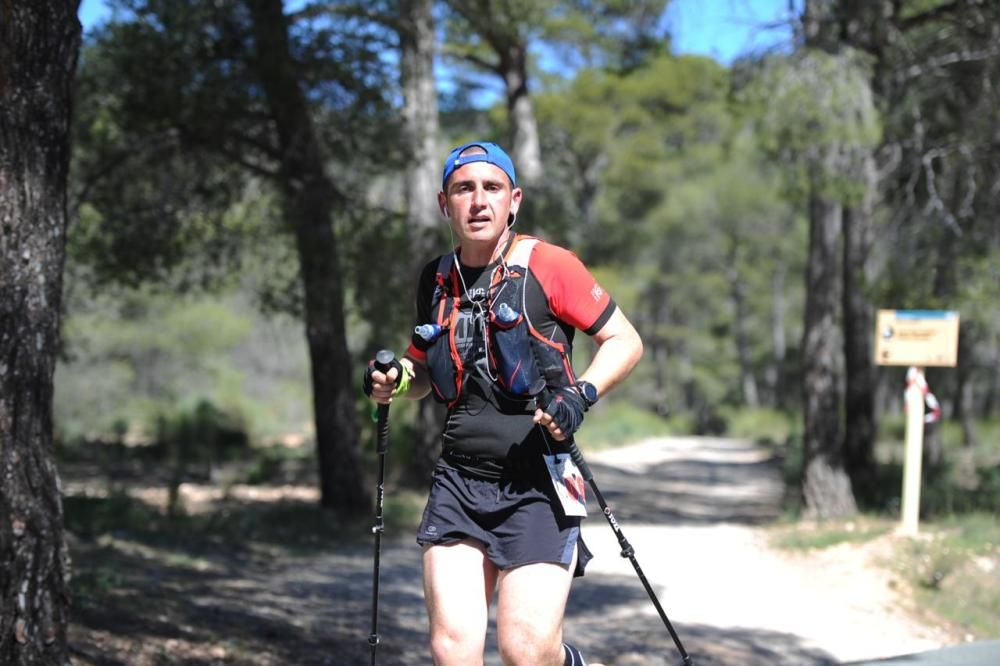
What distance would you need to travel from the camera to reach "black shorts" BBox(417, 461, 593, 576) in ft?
9.94

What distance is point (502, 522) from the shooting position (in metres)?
3.08

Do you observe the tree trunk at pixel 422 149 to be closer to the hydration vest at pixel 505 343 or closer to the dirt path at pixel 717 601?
the dirt path at pixel 717 601

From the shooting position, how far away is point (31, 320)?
4.10m

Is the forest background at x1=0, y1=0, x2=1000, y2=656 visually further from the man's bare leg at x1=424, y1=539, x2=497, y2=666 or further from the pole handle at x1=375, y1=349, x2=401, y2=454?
the man's bare leg at x1=424, y1=539, x2=497, y2=666

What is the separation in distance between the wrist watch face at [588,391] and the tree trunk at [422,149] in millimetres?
9427

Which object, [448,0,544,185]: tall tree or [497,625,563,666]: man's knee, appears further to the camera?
[448,0,544,185]: tall tree

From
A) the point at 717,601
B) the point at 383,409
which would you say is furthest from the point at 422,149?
the point at 383,409

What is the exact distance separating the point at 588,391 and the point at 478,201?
668 millimetres

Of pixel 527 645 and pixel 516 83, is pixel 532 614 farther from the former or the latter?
pixel 516 83

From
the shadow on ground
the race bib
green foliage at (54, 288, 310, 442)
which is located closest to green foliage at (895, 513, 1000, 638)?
the shadow on ground

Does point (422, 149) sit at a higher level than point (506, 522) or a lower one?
higher

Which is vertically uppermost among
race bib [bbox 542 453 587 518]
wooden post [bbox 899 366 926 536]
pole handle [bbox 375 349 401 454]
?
pole handle [bbox 375 349 401 454]

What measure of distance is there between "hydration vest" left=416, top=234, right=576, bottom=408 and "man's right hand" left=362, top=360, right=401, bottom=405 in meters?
0.11

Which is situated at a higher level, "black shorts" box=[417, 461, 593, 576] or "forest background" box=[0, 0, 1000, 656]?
"forest background" box=[0, 0, 1000, 656]
